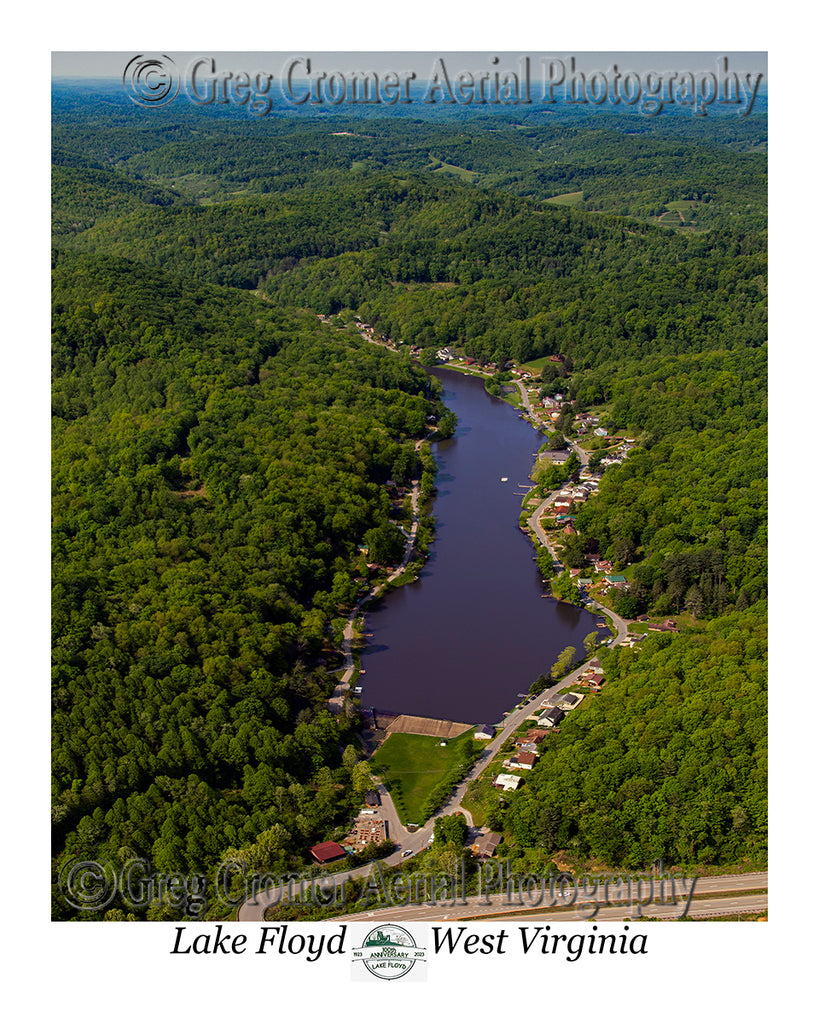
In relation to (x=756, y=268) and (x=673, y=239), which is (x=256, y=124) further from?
(x=756, y=268)

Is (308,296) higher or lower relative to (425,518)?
higher

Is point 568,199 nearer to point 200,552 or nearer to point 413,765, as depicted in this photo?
point 200,552

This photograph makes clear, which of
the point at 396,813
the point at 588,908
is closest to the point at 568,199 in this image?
the point at 396,813

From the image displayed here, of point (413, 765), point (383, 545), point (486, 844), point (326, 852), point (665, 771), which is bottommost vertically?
point (326, 852)

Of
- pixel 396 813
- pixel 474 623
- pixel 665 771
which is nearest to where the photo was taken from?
pixel 665 771

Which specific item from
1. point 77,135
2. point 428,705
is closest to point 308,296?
point 428,705

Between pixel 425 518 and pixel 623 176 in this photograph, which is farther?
pixel 623 176

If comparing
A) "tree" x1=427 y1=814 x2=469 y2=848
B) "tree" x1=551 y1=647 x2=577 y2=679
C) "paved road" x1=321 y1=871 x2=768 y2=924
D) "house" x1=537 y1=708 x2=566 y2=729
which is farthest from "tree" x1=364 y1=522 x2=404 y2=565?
"paved road" x1=321 y1=871 x2=768 y2=924
